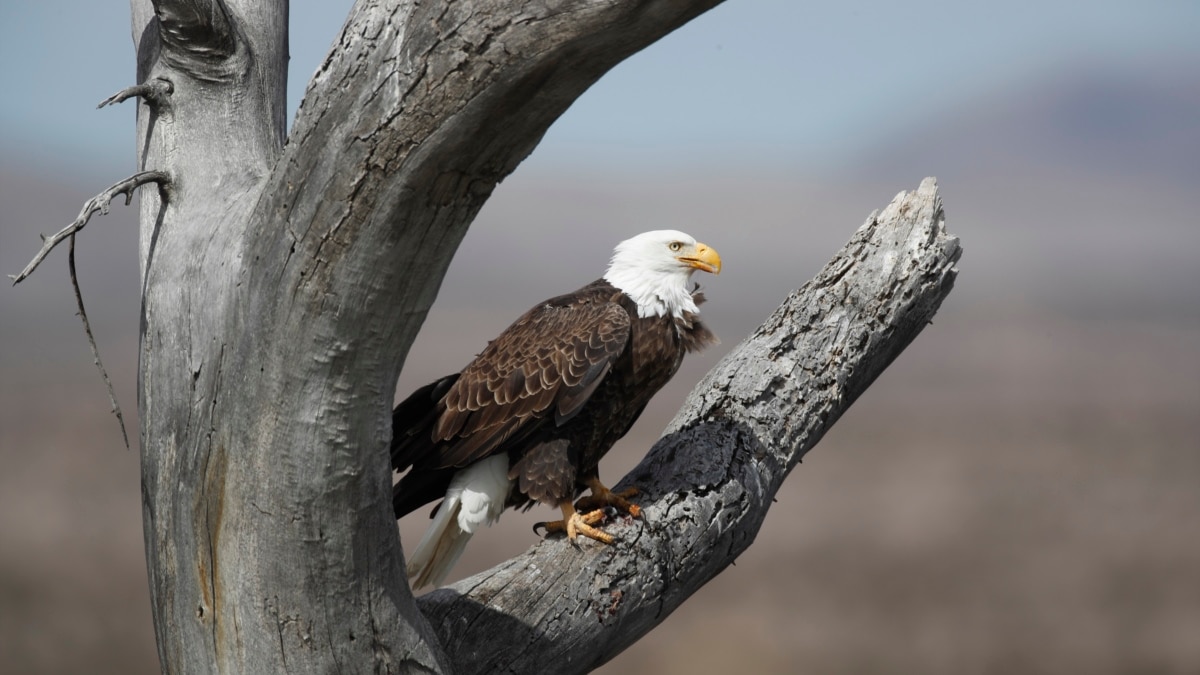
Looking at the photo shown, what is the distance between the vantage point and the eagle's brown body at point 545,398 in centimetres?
372

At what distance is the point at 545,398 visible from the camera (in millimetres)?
3729

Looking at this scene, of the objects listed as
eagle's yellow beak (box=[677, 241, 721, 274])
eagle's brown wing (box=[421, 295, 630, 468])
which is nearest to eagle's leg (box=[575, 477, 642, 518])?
eagle's brown wing (box=[421, 295, 630, 468])

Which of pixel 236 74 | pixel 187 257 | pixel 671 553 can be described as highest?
pixel 236 74

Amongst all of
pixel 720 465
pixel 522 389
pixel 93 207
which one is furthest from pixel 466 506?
pixel 93 207

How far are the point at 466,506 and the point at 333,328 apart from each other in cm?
184

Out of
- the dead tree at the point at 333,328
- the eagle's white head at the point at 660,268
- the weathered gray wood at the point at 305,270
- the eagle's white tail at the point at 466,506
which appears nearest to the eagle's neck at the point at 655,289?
the eagle's white head at the point at 660,268

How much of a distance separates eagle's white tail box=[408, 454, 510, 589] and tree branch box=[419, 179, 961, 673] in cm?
43

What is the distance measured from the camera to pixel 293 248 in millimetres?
2152

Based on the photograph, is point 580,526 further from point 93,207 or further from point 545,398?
point 93,207

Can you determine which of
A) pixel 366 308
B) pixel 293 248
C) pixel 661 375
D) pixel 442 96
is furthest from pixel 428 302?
pixel 661 375

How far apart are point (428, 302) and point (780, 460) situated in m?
2.05

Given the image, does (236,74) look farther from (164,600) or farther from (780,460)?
(780,460)

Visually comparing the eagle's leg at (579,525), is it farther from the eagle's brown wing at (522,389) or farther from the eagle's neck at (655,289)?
the eagle's neck at (655,289)

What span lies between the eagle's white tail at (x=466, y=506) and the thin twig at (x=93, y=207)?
1623 mm
